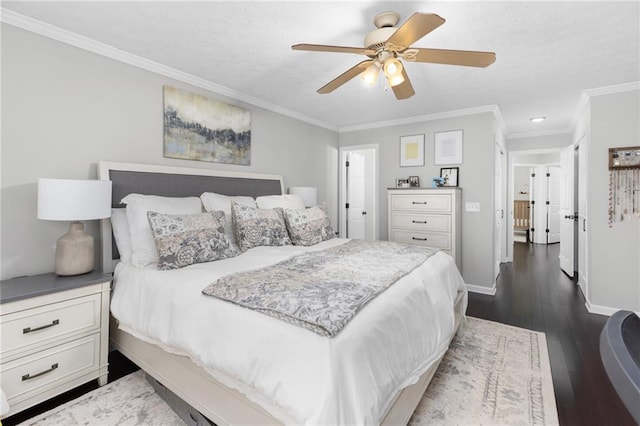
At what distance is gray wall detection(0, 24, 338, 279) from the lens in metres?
2.02

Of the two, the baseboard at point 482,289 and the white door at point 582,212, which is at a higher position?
the white door at point 582,212

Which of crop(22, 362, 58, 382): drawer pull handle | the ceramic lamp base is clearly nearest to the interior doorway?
the ceramic lamp base

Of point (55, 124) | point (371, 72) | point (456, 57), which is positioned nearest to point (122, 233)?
point (55, 124)

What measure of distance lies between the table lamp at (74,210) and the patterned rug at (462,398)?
86 cm

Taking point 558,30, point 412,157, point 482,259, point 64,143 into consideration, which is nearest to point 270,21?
point 64,143

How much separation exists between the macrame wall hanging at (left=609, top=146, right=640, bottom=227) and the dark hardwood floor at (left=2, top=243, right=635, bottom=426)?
112 cm

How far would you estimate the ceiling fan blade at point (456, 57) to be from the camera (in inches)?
71.0

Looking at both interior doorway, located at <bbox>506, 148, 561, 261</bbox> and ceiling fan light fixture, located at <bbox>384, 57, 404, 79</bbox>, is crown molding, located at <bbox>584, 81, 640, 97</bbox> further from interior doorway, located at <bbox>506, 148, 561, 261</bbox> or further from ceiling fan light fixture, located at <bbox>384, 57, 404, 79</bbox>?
interior doorway, located at <bbox>506, 148, 561, 261</bbox>

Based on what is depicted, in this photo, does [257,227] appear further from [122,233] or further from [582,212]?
[582,212]

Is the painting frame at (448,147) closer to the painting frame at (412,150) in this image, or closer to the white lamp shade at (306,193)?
the painting frame at (412,150)

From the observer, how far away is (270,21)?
2059mm

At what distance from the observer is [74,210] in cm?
194

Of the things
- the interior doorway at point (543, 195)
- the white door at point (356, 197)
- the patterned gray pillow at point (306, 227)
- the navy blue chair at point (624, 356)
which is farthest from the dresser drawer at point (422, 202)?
the interior doorway at point (543, 195)

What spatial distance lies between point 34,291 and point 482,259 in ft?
14.7
